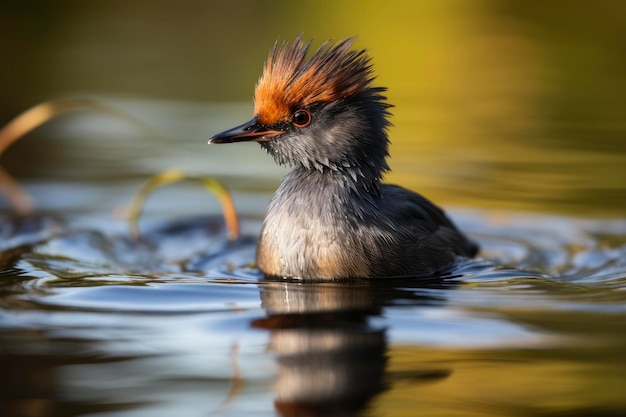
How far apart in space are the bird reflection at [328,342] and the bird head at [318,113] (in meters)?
0.97

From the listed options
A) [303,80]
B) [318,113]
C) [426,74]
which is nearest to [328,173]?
[318,113]

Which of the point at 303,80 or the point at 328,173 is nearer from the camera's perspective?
the point at 303,80

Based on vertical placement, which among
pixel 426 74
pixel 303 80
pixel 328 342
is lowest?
pixel 328 342

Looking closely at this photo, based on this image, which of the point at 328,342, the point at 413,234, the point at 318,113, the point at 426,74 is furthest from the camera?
the point at 426,74

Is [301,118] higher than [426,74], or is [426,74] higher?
[426,74]

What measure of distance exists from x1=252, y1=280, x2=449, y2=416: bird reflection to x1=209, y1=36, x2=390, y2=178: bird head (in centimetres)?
97

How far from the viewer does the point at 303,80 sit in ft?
22.6

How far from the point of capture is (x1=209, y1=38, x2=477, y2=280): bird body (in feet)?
22.1

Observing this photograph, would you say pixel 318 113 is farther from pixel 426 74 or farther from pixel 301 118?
pixel 426 74

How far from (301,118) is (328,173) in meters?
0.44

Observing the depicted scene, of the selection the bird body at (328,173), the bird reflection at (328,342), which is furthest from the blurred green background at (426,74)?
the bird reflection at (328,342)

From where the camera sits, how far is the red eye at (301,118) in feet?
23.0

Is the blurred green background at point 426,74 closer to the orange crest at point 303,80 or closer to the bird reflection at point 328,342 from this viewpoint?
the orange crest at point 303,80

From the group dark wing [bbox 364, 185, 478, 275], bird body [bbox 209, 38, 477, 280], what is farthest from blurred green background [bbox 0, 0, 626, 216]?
bird body [bbox 209, 38, 477, 280]
